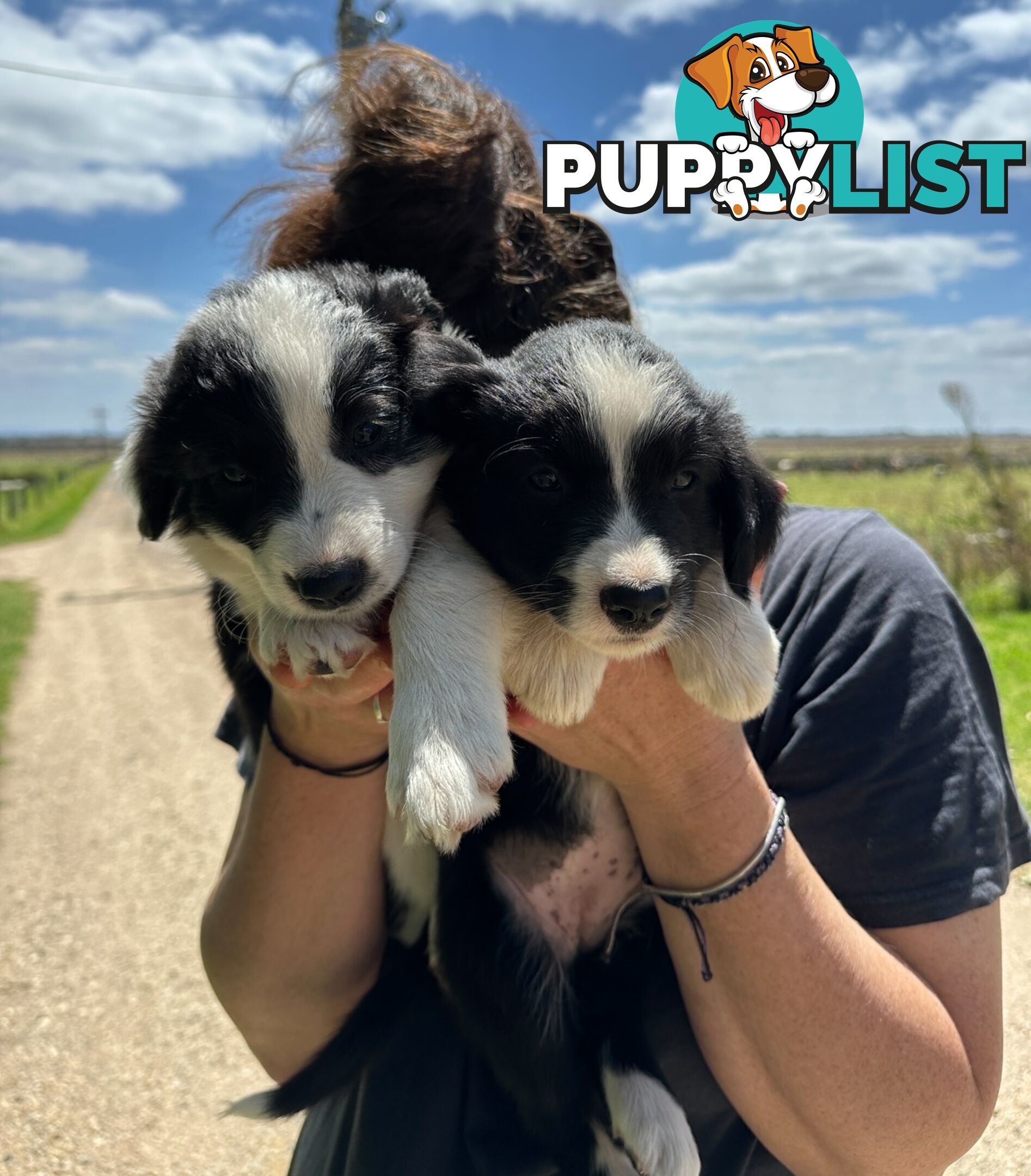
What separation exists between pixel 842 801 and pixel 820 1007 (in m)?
0.31

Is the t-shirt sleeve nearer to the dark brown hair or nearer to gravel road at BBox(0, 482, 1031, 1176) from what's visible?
the dark brown hair

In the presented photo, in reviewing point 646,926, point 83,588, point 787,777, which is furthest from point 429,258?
point 83,588

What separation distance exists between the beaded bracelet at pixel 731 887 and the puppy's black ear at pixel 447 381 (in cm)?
78

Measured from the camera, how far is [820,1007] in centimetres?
148

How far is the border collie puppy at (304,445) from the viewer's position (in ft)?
4.88

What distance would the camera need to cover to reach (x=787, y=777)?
1672 mm

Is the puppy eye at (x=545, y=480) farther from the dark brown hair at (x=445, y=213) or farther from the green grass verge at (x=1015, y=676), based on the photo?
the green grass verge at (x=1015, y=676)

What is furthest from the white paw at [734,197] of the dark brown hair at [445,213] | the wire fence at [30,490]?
the wire fence at [30,490]

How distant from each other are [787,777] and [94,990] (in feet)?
12.4

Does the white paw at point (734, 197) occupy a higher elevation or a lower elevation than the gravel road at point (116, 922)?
higher

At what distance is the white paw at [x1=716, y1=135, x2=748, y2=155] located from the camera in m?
2.94

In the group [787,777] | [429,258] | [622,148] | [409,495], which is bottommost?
[787,777]

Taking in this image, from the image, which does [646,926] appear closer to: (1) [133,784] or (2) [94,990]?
(2) [94,990]

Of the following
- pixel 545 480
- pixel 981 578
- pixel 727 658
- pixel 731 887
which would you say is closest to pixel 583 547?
pixel 545 480
